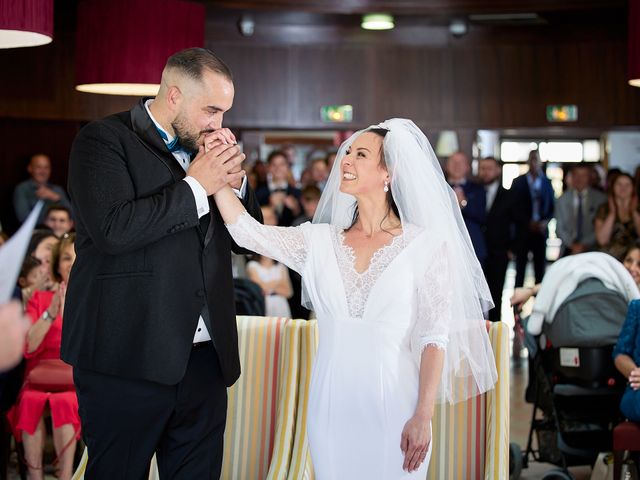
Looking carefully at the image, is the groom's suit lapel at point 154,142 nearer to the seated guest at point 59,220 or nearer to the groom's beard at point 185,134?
the groom's beard at point 185,134

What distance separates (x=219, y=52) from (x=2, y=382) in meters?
6.93

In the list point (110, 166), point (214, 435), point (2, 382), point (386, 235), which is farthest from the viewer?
point (2, 382)

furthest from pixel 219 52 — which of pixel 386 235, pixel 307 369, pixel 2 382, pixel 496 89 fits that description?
pixel 386 235

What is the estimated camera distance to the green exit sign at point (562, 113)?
11859 mm

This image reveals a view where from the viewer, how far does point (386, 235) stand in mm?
3533

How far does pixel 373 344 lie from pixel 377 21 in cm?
791

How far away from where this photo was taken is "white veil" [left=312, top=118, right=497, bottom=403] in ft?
11.6

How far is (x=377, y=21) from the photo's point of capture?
1088 cm

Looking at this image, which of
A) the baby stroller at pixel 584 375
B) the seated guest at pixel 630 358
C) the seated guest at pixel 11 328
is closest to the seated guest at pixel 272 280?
the baby stroller at pixel 584 375

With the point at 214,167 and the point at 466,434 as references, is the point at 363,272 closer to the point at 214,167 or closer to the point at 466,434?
the point at 214,167

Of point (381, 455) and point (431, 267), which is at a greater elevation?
point (431, 267)

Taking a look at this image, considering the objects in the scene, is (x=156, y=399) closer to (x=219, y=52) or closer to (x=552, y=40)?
(x=219, y=52)

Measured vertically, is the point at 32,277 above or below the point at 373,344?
above

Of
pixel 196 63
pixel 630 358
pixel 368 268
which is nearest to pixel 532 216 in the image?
pixel 630 358
